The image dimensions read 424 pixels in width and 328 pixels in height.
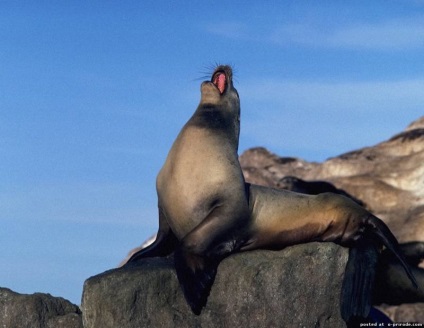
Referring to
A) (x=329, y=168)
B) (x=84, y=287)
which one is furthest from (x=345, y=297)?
(x=329, y=168)

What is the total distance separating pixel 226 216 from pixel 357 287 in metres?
1.36

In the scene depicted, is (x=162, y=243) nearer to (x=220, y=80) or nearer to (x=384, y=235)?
(x=220, y=80)

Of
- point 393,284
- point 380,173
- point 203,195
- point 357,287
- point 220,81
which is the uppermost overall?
point 380,173

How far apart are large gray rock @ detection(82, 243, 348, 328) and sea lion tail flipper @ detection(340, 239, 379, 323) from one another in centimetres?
11

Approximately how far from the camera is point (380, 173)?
19156mm

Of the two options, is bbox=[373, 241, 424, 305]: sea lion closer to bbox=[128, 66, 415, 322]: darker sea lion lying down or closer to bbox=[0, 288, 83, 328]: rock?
bbox=[128, 66, 415, 322]: darker sea lion lying down

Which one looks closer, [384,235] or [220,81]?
[384,235]

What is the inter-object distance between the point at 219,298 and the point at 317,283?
94 centimetres

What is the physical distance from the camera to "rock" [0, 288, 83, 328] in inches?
365

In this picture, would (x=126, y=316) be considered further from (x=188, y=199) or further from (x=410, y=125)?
(x=410, y=125)

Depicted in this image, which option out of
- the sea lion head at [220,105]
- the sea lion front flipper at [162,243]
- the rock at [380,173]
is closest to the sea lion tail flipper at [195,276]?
the sea lion front flipper at [162,243]

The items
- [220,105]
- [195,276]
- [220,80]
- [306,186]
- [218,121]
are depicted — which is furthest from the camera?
[306,186]

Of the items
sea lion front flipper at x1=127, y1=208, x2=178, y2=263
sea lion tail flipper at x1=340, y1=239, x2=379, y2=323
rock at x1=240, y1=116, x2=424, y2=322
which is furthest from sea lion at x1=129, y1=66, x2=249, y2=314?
rock at x1=240, y1=116, x2=424, y2=322

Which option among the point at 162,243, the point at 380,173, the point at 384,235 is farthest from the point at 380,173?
the point at 162,243
